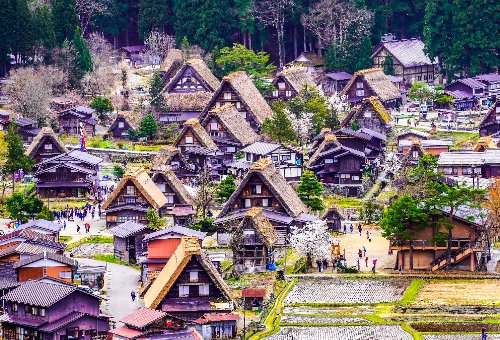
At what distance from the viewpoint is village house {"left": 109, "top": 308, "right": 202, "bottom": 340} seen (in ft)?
195

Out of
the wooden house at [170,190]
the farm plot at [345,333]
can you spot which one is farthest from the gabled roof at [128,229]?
the farm plot at [345,333]

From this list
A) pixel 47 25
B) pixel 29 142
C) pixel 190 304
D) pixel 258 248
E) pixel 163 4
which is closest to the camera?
pixel 190 304

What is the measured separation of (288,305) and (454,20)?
1748 inches

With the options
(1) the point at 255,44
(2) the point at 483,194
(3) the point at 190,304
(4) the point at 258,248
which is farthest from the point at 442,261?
(1) the point at 255,44

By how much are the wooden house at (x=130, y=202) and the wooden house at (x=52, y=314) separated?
58.0 feet

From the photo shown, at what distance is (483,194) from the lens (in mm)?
73375

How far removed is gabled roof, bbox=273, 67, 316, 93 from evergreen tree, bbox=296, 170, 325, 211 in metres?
21.3

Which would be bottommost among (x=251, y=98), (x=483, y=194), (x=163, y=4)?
(x=483, y=194)

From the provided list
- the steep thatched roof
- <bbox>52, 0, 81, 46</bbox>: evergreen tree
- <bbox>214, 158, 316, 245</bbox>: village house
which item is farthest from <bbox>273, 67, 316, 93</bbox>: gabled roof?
<bbox>214, 158, 316, 245</bbox>: village house

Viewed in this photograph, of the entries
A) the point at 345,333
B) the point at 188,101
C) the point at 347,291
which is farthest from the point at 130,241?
the point at 188,101

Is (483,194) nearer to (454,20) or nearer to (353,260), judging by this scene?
(353,260)

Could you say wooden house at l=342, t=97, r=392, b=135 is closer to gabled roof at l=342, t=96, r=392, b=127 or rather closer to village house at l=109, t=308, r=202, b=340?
gabled roof at l=342, t=96, r=392, b=127

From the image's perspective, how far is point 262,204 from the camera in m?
77.0

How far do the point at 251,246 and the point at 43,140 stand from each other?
20850 millimetres
